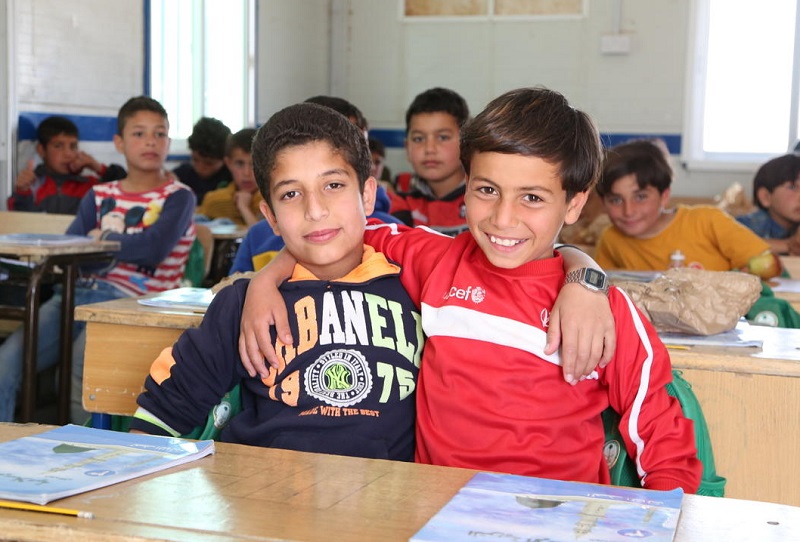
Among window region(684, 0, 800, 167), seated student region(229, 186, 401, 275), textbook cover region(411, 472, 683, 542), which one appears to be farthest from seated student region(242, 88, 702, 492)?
window region(684, 0, 800, 167)

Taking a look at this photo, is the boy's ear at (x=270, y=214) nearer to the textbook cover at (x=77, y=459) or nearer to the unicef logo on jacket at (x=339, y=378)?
the unicef logo on jacket at (x=339, y=378)

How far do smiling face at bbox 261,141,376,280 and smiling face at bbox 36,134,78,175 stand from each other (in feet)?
12.3

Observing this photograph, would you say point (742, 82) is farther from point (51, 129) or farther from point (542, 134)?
point (542, 134)

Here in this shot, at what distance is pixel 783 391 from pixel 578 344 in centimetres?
51

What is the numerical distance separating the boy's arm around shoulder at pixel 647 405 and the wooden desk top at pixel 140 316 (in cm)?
90

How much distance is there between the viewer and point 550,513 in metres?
0.98

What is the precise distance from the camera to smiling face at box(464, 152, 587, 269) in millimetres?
1559

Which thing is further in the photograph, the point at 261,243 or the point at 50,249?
the point at 50,249

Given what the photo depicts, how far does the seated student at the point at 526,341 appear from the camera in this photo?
1.48 metres

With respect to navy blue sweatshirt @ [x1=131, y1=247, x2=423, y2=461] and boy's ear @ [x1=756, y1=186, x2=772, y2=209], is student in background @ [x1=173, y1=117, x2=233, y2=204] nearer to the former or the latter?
boy's ear @ [x1=756, y1=186, x2=772, y2=209]

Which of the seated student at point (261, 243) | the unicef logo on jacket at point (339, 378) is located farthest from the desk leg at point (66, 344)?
the unicef logo on jacket at point (339, 378)

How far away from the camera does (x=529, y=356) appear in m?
1.52

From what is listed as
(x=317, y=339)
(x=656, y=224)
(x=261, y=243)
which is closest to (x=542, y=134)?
(x=317, y=339)

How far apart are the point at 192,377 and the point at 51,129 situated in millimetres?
3852
